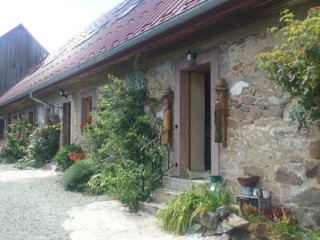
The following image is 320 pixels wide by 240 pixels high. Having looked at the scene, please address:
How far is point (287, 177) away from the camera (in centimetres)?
420

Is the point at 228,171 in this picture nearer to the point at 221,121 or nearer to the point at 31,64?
the point at 221,121

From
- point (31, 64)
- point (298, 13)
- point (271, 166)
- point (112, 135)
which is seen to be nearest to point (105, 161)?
point (112, 135)

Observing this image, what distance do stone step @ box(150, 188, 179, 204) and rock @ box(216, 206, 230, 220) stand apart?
44.6 inches

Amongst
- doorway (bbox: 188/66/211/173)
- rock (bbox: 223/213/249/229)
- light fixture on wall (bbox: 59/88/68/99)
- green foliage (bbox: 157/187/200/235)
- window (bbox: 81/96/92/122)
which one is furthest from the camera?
light fixture on wall (bbox: 59/88/68/99)

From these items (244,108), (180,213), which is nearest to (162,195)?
(180,213)

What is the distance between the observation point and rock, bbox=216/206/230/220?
4.08 meters

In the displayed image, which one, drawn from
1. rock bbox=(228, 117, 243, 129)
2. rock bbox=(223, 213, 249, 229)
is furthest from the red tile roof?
rock bbox=(223, 213, 249, 229)

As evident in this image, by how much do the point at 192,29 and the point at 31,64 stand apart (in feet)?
59.0

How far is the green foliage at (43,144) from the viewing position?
11641 mm

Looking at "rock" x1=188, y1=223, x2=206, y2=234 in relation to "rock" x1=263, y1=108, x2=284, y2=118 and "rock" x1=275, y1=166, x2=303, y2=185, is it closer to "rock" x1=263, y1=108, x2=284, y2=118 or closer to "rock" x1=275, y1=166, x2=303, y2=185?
"rock" x1=275, y1=166, x2=303, y2=185

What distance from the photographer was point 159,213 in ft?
15.5

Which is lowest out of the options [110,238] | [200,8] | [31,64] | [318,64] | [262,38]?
[110,238]

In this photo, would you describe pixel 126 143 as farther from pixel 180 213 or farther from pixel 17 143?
pixel 17 143

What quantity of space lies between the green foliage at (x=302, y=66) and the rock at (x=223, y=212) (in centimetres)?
130
